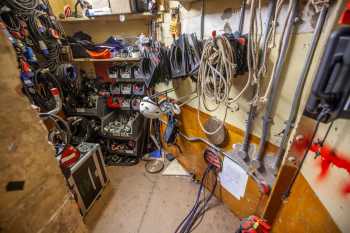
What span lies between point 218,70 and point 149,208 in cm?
161

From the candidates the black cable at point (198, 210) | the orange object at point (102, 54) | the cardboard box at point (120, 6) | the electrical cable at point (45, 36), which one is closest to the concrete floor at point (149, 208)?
the black cable at point (198, 210)

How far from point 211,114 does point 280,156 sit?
2.23 feet

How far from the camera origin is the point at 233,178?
1497 millimetres

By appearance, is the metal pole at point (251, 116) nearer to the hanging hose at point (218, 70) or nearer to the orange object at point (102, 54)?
the hanging hose at point (218, 70)

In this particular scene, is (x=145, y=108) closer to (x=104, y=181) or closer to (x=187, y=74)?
(x=187, y=74)

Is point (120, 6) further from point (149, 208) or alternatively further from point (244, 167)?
point (149, 208)

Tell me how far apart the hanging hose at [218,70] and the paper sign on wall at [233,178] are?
26.7 inches

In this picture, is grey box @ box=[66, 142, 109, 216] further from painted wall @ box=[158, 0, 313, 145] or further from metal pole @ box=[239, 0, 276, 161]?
metal pole @ box=[239, 0, 276, 161]

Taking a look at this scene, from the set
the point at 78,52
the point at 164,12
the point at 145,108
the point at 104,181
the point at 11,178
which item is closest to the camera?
the point at 11,178

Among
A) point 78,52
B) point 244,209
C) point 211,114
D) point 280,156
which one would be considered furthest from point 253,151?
point 78,52

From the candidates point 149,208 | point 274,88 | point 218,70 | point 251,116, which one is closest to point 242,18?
point 218,70

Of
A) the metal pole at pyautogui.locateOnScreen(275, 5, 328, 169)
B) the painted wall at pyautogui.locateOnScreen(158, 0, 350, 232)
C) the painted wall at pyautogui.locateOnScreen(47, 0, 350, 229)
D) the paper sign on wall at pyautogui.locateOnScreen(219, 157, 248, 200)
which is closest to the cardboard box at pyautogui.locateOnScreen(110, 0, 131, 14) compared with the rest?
the painted wall at pyautogui.locateOnScreen(47, 0, 350, 229)

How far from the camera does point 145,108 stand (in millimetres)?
1612

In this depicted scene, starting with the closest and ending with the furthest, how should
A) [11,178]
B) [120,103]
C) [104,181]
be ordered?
1. [11,178]
2. [104,181]
3. [120,103]
